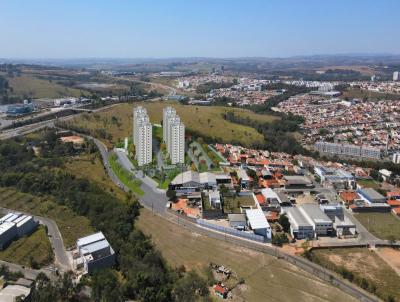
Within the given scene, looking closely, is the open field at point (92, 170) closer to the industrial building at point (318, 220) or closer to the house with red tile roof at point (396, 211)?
the industrial building at point (318, 220)

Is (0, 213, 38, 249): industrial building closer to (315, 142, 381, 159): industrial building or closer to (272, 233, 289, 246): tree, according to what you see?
(272, 233, 289, 246): tree

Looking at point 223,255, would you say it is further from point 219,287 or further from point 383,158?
point 383,158

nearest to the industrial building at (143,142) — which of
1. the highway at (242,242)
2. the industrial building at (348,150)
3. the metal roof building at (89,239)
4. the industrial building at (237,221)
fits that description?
the highway at (242,242)

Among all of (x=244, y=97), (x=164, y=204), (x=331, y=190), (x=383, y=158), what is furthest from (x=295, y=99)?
(x=164, y=204)

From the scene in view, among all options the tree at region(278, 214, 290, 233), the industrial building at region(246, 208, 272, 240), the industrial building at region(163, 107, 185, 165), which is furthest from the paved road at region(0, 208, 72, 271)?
the industrial building at region(163, 107, 185, 165)

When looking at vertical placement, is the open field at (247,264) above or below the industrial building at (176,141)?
below

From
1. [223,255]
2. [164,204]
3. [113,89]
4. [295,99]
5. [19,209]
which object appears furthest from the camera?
[113,89]
